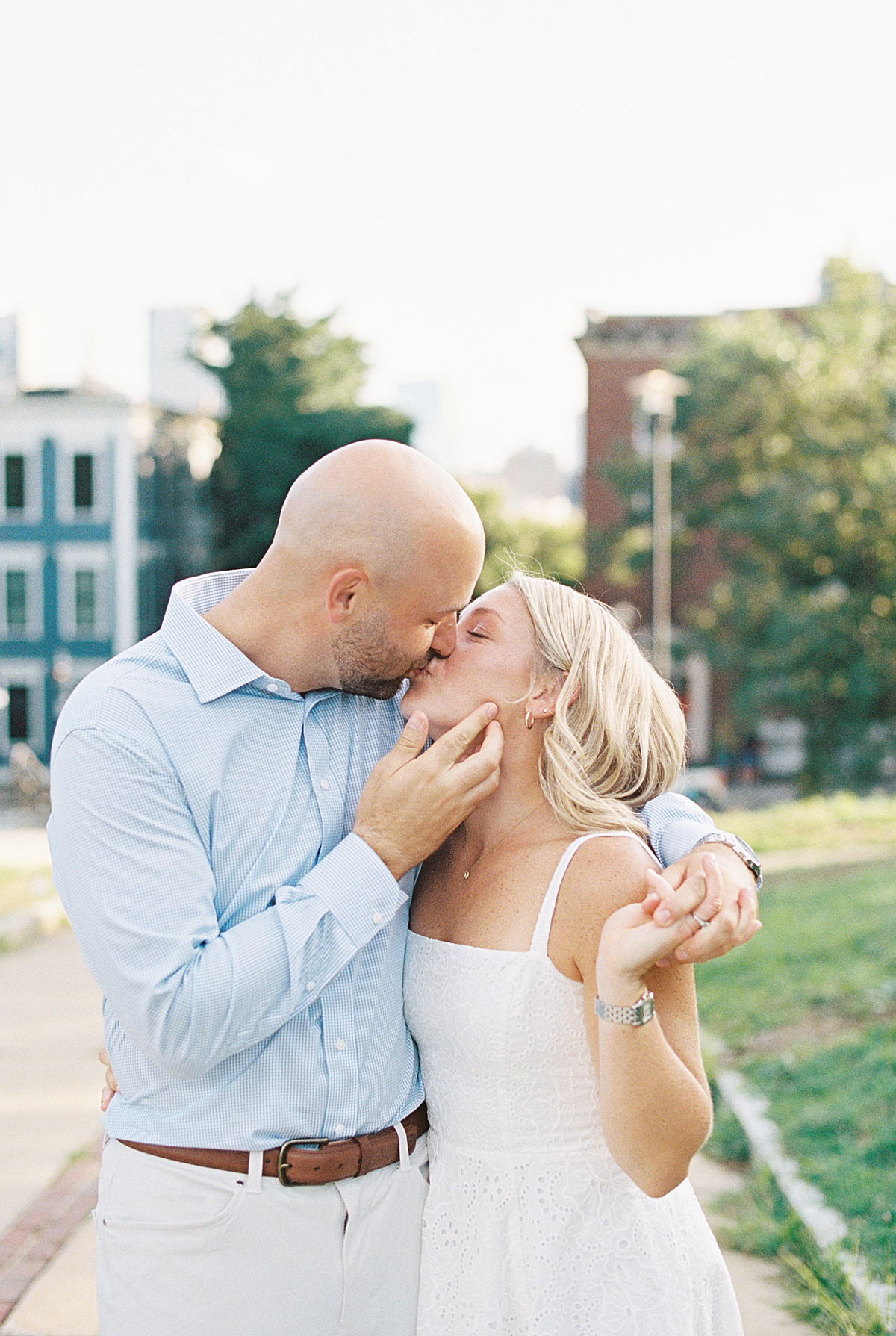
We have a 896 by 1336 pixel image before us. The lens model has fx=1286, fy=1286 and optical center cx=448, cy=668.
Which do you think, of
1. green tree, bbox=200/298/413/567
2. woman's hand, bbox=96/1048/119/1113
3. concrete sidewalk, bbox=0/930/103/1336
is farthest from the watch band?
green tree, bbox=200/298/413/567

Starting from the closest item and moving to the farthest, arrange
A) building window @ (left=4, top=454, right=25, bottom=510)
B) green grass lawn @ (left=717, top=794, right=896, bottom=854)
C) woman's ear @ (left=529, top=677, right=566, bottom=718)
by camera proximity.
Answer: woman's ear @ (left=529, top=677, right=566, bottom=718), green grass lawn @ (left=717, top=794, right=896, bottom=854), building window @ (left=4, top=454, right=25, bottom=510)

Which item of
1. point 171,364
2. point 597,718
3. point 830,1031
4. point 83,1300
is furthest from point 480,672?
point 171,364

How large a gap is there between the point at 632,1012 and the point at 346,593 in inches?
31.9

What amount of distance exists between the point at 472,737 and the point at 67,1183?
3.93 metres

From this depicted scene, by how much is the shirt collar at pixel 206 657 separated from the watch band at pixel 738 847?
723mm

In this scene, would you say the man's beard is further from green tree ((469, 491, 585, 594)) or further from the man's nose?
green tree ((469, 491, 585, 594))

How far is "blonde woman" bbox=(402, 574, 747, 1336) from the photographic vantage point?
2.11 m

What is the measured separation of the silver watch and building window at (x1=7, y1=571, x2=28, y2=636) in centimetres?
3473

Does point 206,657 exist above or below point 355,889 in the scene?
above

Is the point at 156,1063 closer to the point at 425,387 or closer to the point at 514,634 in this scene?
the point at 514,634

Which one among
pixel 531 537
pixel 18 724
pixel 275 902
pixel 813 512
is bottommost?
pixel 18 724

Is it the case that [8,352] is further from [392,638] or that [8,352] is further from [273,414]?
[392,638]

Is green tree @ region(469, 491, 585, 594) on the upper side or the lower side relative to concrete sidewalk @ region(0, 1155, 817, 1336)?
upper

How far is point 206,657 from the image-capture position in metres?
2.13
